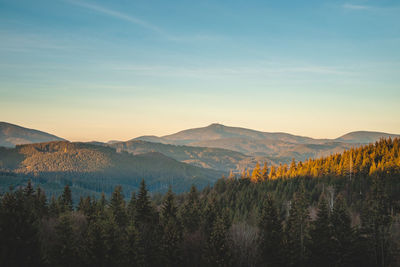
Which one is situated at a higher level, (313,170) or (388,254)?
(313,170)

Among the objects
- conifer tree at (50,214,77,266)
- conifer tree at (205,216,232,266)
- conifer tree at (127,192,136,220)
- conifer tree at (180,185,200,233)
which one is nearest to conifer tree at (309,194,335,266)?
conifer tree at (205,216,232,266)

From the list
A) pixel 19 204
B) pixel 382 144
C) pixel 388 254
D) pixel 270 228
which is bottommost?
pixel 388 254

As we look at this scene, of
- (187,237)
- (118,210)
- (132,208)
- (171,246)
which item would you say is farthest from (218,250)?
(132,208)

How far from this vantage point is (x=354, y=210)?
83750 mm

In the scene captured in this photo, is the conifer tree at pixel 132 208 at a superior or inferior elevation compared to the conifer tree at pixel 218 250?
superior

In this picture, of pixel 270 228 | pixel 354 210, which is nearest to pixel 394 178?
pixel 354 210

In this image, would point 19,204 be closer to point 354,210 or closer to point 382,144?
point 354,210

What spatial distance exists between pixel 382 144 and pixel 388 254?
4087 inches

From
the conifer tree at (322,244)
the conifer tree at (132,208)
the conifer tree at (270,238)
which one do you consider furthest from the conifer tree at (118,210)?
the conifer tree at (322,244)

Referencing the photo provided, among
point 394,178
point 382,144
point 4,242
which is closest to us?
point 4,242

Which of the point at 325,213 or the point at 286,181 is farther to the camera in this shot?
the point at 286,181

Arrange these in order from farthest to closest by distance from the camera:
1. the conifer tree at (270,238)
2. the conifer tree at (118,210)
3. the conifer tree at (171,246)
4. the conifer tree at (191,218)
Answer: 1. the conifer tree at (191,218)
2. the conifer tree at (118,210)
3. the conifer tree at (270,238)
4. the conifer tree at (171,246)

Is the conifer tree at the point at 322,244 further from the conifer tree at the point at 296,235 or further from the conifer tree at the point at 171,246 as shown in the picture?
the conifer tree at the point at 171,246

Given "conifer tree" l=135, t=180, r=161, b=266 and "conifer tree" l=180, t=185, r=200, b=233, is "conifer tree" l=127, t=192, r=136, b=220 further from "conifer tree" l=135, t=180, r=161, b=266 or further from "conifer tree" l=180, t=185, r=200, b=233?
"conifer tree" l=180, t=185, r=200, b=233
